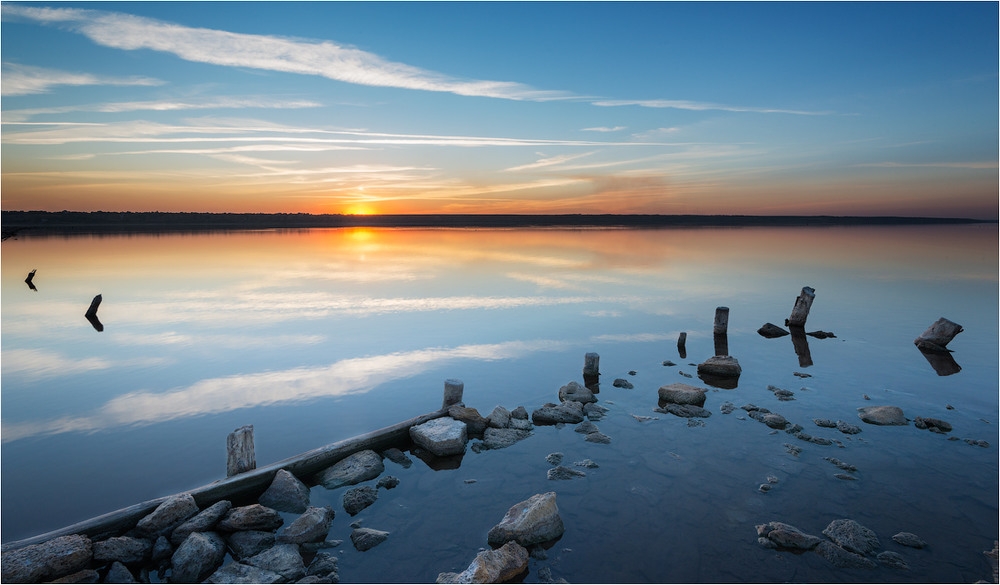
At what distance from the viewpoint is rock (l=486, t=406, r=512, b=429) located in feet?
36.4

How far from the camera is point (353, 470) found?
9156 mm

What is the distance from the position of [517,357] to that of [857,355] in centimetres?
1030

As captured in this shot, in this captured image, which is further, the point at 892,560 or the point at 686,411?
the point at 686,411

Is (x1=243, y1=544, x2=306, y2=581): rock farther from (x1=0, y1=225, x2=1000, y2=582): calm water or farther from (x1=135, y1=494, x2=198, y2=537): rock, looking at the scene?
(x1=135, y1=494, x2=198, y2=537): rock

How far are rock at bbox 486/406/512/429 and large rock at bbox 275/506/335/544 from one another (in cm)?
410

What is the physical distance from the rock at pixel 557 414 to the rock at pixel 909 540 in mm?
5527

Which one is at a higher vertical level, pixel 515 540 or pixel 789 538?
pixel 789 538

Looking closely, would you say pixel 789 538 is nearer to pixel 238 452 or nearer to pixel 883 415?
pixel 883 415

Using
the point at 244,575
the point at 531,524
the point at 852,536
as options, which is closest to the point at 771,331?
the point at 852,536

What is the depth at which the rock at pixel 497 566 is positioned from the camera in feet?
21.1

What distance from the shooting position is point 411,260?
52.3 metres

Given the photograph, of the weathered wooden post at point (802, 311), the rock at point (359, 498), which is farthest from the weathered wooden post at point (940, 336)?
the rock at point (359, 498)

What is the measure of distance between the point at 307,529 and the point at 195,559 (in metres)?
1.30

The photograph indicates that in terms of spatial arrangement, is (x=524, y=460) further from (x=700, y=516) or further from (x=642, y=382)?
(x=642, y=382)
